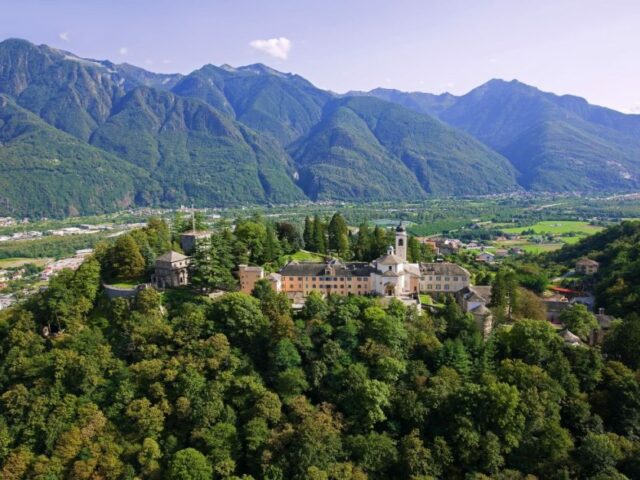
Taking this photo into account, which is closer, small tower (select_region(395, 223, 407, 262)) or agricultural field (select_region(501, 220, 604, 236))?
small tower (select_region(395, 223, 407, 262))

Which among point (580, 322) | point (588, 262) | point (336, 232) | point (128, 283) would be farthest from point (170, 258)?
point (588, 262)

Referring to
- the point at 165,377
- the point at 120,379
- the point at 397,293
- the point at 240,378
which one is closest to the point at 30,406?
the point at 120,379

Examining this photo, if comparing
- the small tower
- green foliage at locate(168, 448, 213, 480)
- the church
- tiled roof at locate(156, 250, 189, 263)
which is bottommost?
green foliage at locate(168, 448, 213, 480)

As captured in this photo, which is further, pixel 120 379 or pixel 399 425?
pixel 120 379

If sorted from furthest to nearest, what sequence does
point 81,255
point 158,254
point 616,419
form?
point 81,255 < point 158,254 < point 616,419

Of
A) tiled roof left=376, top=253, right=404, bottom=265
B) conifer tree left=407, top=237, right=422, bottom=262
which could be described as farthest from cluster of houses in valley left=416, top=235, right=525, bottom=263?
tiled roof left=376, top=253, right=404, bottom=265

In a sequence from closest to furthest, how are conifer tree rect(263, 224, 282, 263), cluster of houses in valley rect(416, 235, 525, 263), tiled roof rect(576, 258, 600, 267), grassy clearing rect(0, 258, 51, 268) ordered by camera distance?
conifer tree rect(263, 224, 282, 263), tiled roof rect(576, 258, 600, 267), cluster of houses in valley rect(416, 235, 525, 263), grassy clearing rect(0, 258, 51, 268)

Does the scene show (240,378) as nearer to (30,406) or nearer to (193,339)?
(193,339)

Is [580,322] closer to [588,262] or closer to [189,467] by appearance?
[588,262]

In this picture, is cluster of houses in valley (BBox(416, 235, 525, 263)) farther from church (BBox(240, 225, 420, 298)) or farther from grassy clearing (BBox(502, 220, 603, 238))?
church (BBox(240, 225, 420, 298))
